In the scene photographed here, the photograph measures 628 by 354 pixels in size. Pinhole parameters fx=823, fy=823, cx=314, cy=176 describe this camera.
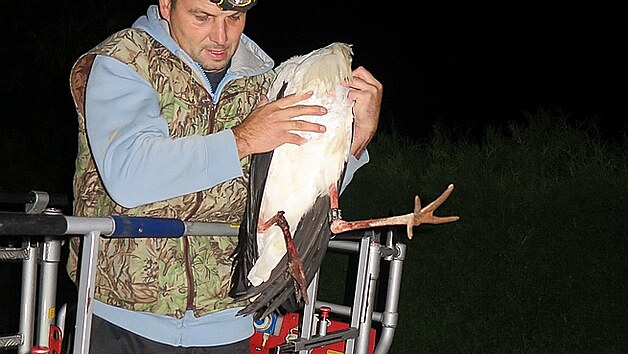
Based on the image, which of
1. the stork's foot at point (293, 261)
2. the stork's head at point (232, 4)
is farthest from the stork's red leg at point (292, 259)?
the stork's head at point (232, 4)

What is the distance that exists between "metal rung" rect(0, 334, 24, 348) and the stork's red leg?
2.87ft

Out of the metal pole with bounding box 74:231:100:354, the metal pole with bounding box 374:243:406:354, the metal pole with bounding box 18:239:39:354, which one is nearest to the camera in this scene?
the metal pole with bounding box 74:231:100:354

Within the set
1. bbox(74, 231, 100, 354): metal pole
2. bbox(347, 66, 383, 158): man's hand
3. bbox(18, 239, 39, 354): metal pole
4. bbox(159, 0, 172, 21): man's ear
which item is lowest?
bbox(18, 239, 39, 354): metal pole

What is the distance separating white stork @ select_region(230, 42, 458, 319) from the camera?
6.21ft

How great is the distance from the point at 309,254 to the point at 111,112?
65 cm

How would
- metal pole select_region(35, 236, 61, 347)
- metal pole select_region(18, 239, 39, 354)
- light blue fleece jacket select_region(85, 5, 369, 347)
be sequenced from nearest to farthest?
1. light blue fleece jacket select_region(85, 5, 369, 347)
2. metal pole select_region(35, 236, 61, 347)
3. metal pole select_region(18, 239, 39, 354)

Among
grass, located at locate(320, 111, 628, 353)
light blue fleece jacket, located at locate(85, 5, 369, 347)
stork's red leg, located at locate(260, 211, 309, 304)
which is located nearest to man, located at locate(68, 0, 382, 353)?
light blue fleece jacket, located at locate(85, 5, 369, 347)

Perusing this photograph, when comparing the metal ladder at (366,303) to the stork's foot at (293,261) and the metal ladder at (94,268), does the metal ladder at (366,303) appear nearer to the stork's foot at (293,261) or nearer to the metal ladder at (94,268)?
the metal ladder at (94,268)

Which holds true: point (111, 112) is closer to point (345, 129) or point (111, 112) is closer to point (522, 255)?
point (345, 129)

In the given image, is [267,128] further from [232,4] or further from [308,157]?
[308,157]

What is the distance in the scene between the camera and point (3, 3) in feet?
26.7

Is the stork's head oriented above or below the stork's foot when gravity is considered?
above

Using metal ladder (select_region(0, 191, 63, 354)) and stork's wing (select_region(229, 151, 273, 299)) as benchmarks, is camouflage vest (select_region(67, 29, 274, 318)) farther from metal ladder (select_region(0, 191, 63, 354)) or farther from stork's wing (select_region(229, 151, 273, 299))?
metal ladder (select_region(0, 191, 63, 354))

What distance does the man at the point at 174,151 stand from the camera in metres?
1.55
